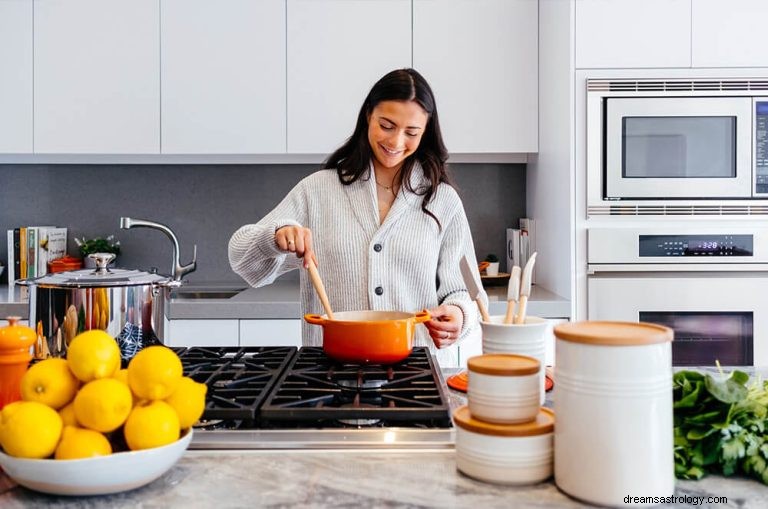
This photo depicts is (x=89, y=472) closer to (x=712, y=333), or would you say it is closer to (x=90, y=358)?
(x=90, y=358)

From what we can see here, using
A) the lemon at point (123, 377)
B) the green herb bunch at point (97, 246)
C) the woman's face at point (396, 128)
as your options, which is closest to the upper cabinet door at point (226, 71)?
the green herb bunch at point (97, 246)

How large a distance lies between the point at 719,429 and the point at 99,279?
1002 millimetres

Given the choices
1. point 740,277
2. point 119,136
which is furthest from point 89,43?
point 740,277

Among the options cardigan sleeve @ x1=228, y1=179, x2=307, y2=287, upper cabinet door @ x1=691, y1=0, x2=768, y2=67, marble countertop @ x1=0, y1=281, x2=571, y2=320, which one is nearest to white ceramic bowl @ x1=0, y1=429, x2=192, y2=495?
cardigan sleeve @ x1=228, y1=179, x2=307, y2=287

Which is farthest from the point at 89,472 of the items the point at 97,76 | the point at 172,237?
the point at 97,76

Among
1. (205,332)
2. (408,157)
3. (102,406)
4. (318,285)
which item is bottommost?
(205,332)

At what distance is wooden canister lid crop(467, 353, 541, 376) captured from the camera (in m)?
0.78

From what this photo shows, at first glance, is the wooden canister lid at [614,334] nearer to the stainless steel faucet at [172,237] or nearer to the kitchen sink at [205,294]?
the stainless steel faucet at [172,237]

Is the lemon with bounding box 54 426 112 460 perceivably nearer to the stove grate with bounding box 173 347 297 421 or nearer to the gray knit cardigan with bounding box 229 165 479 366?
the stove grate with bounding box 173 347 297 421

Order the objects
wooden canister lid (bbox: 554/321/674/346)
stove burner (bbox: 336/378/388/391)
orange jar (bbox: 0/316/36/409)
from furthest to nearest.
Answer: stove burner (bbox: 336/378/388/391)
orange jar (bbox: 0/316/36/409)
wooden canister lid (bbox: 554/321/674/346)

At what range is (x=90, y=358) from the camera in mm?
778

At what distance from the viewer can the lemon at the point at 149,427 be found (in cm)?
75

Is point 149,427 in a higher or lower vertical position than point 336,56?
Answer: lower

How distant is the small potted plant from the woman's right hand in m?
1.82
